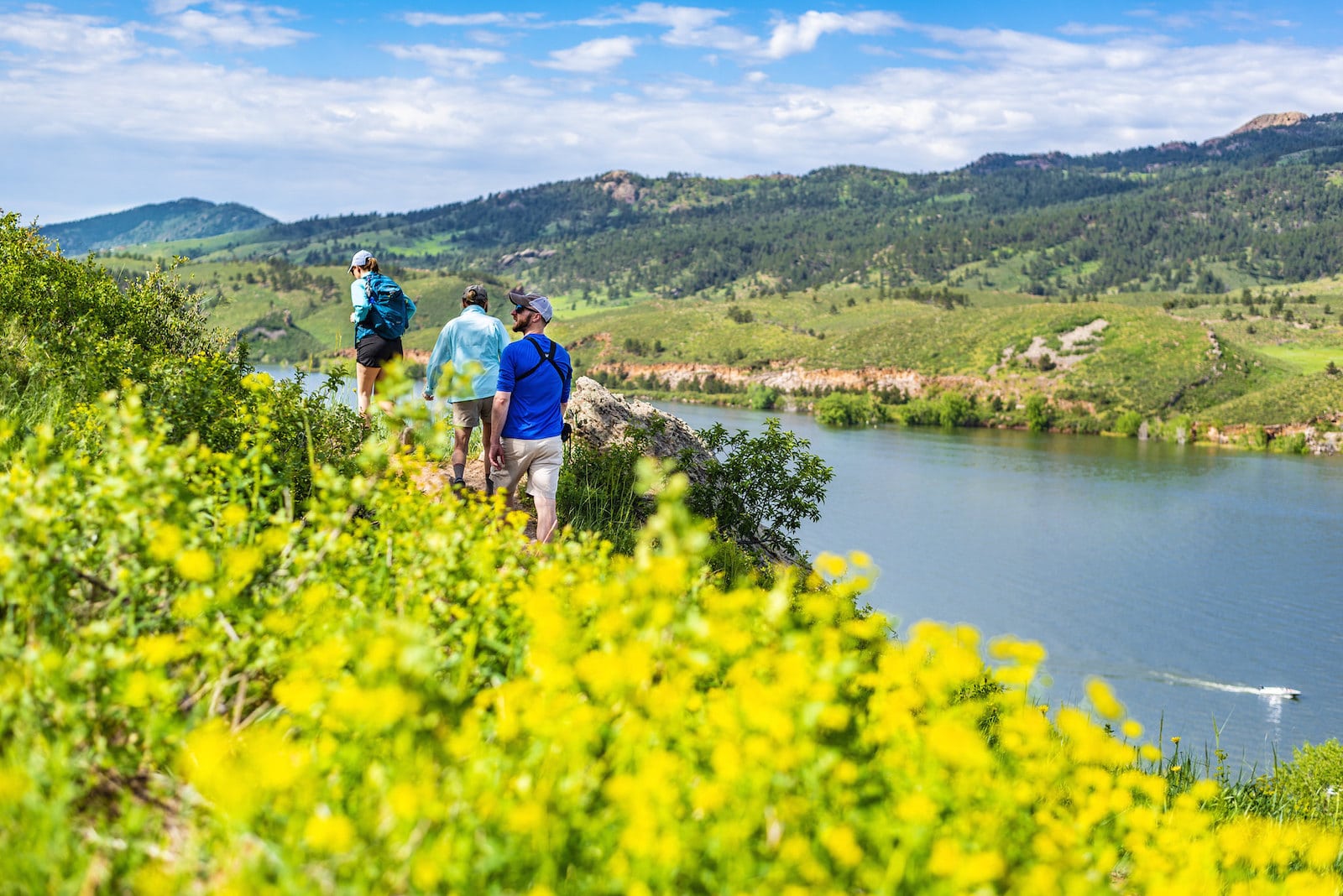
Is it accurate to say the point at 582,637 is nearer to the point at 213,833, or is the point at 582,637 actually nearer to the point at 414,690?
the point at 414,690

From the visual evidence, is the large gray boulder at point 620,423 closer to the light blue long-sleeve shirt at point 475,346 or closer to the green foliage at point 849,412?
the light blue long-sleeve shirt at point 475,346

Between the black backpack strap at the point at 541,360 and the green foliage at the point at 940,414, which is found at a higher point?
the black backpack strap at the point at 541,360

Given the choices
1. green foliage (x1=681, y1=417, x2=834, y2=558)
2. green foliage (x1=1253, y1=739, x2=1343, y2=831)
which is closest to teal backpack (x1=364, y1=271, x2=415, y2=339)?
green foliage (x1=681, y1=417, x2=834, y2=558)

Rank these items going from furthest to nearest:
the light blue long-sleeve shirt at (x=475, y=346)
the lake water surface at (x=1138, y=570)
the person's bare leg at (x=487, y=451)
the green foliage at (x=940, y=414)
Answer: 1. the green foliage at (x=940, y=414)
2. the lake water surface at (x=1138, y=570)
3. the person's bare leg at (x=487, y=451)
4. the light blue long-sleeve shirt at (x=475, y=346)

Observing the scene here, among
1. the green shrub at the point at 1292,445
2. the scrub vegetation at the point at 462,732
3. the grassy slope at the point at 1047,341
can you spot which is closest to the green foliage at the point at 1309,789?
the scrub vegetation at the point at 462,732

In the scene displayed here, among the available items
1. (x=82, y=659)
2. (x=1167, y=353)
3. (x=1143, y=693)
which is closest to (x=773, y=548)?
(x=82, y=659)

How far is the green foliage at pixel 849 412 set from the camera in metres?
72.1

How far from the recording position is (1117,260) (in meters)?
196

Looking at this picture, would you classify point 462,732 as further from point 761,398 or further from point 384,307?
point 761,398

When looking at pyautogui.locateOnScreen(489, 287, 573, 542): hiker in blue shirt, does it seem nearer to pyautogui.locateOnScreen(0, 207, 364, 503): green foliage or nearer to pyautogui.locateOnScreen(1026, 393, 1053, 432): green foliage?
pyautogui.locateOnScreen(0, 207, 364, 503): green foliage

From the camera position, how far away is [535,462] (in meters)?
7.26

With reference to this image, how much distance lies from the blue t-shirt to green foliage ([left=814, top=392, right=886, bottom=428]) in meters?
65.7

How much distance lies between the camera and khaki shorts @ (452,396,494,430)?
8133 mm

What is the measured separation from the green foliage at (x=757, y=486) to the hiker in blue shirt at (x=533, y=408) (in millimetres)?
3235
